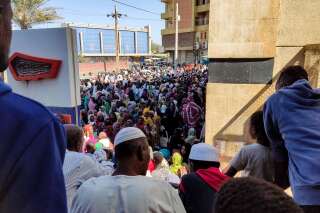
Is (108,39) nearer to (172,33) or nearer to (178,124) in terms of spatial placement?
(172,33)

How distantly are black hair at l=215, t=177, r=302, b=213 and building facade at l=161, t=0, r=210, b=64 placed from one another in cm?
4311

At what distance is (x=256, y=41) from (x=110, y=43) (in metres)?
76.7

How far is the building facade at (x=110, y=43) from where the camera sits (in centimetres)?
7194

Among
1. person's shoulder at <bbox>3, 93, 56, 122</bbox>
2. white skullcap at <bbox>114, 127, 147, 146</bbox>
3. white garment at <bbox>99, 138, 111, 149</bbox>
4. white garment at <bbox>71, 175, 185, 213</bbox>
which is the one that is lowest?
white garment at <bbox>99, 138, 111, 149</bbox>

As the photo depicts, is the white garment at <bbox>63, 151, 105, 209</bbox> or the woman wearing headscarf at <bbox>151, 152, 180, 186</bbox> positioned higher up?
the white garment at <bbox>63, 151, 105, 209</bbox>

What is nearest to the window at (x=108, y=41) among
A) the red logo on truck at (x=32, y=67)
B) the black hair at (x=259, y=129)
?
the red logo on truck at (x=32, y=67)

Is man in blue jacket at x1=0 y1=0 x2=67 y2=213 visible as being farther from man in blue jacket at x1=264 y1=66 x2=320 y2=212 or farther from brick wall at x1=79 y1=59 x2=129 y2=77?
brick wall at x1=79 y1=59 x2=129 y2=77

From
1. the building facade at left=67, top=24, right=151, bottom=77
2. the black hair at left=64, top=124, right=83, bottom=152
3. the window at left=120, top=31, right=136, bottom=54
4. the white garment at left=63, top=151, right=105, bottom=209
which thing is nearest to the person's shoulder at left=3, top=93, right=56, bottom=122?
Result: the white garment at left=63, top=151, right=105, bottom=209

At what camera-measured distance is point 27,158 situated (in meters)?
0.85

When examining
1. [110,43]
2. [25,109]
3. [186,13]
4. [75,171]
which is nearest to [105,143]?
[75,171]

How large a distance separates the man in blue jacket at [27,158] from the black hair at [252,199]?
505 millimetres

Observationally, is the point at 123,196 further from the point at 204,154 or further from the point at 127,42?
the point at 127,42

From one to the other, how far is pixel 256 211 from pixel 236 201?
7 centimetres

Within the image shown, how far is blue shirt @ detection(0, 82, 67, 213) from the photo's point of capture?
84 cm
